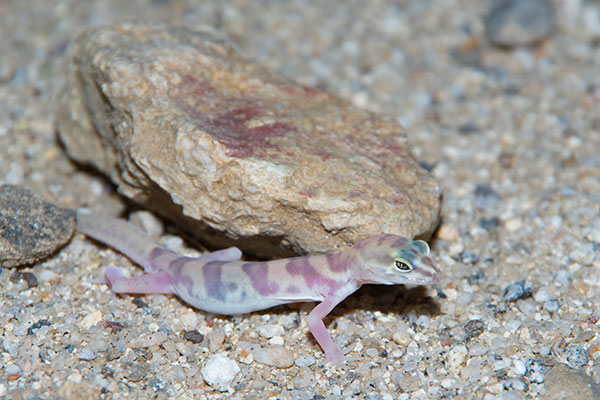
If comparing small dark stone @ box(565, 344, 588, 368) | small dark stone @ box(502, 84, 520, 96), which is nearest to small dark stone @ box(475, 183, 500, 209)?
small dark stone @ box(502, 84, 520, 96)

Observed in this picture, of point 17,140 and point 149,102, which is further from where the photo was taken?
point 17,140

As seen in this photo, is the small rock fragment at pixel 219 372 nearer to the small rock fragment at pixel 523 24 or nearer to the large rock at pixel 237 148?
the large rock at pixel 237 148

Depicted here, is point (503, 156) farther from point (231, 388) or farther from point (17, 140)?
point (17, 140)

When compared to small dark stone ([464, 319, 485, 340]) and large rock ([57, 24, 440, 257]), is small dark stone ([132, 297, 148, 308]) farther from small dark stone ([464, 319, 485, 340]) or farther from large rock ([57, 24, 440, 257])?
small dark stone ([464, 319, 485, 340])

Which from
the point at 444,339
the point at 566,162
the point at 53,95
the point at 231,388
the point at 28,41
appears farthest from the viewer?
the point at 28,41

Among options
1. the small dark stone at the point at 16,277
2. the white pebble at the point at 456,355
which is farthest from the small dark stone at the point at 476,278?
the small dark stone at the point at 16,277

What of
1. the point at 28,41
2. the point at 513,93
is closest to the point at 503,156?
the point at 513,93

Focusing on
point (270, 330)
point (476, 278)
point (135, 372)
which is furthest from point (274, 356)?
point (476, 278)
